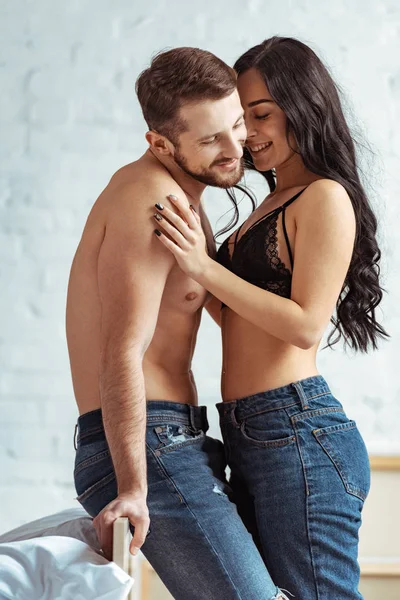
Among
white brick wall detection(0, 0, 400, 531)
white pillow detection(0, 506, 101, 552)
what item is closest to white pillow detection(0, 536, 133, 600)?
white pillow detection(0, 506, 101, 552)

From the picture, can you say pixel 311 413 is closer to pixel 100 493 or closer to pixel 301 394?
pixel 301 394

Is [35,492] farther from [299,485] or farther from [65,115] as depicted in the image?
[299,485]

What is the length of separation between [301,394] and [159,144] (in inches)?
21.4

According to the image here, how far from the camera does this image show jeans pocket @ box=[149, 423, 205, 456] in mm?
1498

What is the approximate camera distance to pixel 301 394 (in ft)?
5.11

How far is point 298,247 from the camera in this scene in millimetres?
1593

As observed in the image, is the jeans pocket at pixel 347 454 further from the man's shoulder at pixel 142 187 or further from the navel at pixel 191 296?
the man's shoulder at pixel 142 187

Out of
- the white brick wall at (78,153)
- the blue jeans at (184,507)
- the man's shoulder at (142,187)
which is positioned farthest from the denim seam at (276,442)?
the white brick wall at (78,153)

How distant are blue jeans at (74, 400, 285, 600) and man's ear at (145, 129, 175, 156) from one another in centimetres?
48

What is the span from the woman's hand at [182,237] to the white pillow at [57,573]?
20.2 inches

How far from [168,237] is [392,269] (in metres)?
1.45

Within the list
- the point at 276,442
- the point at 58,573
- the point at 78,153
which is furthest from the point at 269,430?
the point at 78,153

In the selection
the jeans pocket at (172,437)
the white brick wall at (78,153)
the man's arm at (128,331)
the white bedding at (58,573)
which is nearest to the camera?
the white bedding at (58,573)

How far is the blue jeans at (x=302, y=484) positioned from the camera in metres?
1.48
